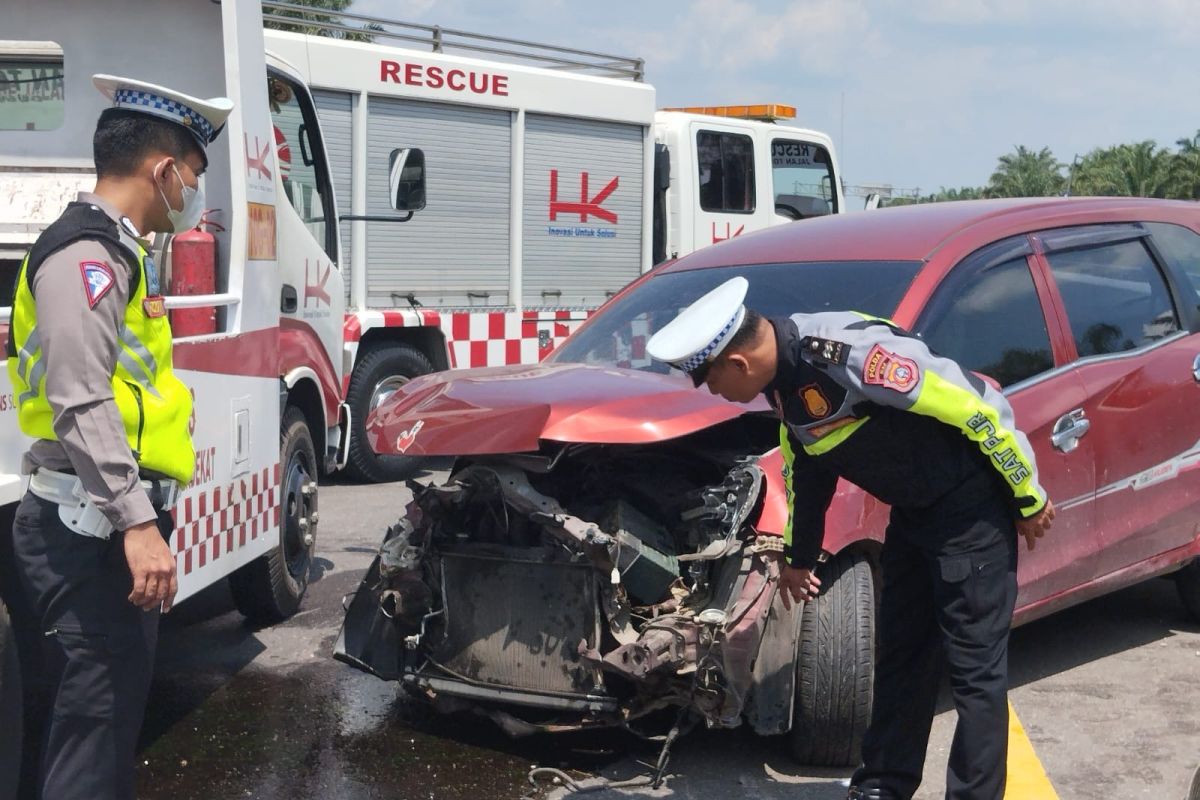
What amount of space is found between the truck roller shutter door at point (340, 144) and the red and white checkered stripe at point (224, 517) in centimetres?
389

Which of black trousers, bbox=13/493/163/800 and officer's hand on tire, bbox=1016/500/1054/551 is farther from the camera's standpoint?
officer's hand on tire, bbox=1016/500/1054/551

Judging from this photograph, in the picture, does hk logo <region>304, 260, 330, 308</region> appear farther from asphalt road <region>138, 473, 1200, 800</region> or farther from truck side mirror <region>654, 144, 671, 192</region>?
truck side mirror <region>654, 144, 671, 192</region>

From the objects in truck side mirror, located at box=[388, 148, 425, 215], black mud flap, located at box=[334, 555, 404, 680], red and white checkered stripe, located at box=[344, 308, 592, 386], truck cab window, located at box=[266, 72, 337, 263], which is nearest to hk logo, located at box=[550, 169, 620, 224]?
red and white checkered stripe, located at box=[344, 308, 592, 386]

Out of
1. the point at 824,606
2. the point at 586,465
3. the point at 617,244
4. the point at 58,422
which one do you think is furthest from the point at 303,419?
the point at 617,244

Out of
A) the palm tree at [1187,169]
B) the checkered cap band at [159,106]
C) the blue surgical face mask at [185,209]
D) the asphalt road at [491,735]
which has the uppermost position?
the palm tree at [1187,169]

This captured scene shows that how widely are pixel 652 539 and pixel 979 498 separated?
1.11m

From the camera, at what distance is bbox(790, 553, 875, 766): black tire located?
4055 millimetres

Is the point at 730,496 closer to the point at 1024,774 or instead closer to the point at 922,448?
the point at 922,448

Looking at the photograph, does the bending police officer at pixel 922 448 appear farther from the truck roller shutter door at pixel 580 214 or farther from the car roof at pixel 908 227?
the truck roller shutter door at pixel 580 214

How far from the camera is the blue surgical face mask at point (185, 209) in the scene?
3127 millimetres

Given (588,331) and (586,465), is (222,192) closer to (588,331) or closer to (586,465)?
(588,331)

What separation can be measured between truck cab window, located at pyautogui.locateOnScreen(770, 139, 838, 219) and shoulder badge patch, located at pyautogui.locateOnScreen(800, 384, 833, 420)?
8.88 m

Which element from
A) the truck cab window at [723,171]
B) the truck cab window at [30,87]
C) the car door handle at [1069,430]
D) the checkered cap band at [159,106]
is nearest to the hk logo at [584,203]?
the truck cab window at [723,171]

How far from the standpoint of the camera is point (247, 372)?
4.92 m
